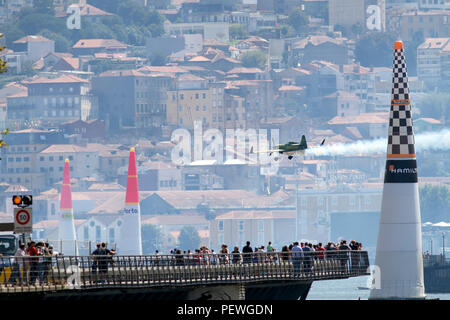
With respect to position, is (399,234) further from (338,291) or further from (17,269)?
(338,291)

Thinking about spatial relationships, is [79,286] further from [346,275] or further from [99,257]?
[346,275]

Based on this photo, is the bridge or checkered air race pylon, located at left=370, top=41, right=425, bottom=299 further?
checkered air race pylon, located at left=370, top=41, right=425, bottom=299

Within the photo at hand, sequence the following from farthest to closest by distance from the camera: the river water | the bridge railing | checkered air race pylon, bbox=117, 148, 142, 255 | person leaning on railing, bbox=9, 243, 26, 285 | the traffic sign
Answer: the river water
checkered air race pylon, bbox=117, 148, 142, 255
the bridge railing
person leaning on railing, bbox=9, 243, 26, 285
the traffic sign

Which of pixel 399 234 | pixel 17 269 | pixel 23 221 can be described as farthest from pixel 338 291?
pixel 23 221

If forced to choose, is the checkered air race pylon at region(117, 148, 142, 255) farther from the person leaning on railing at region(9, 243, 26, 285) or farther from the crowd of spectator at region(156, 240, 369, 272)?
the person leaning on railing at region(9, 243, 26, 285)

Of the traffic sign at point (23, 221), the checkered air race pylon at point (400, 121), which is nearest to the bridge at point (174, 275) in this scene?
the traffic sign at point (23, 221)

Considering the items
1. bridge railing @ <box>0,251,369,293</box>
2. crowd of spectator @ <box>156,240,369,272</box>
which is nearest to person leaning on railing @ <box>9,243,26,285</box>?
bridge railing @ <box>0,251,369,293</box>
